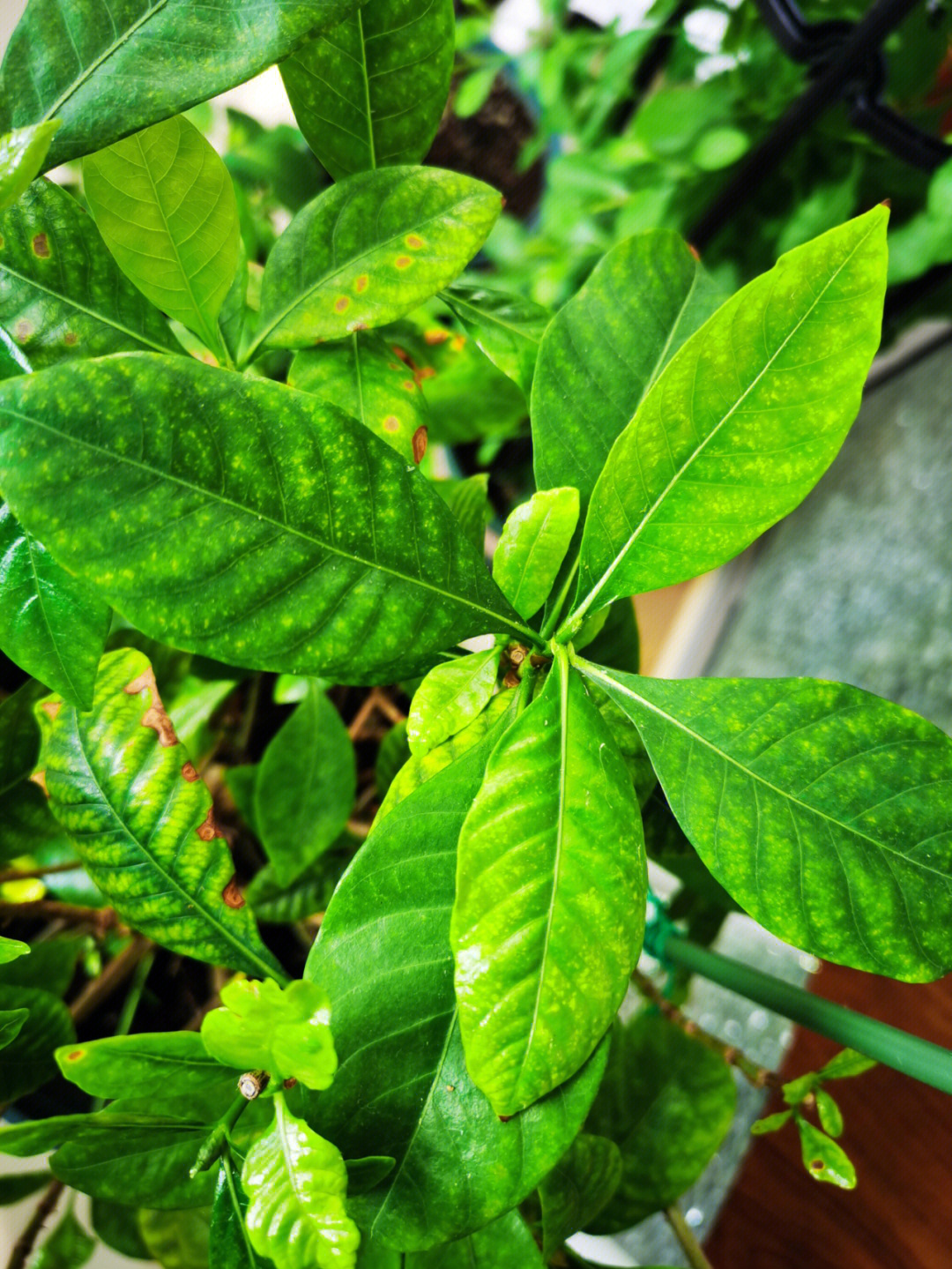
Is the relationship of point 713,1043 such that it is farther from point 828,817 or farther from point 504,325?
point 504,325

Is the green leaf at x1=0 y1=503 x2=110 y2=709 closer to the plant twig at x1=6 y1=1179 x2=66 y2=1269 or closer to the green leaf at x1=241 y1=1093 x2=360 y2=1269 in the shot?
the green leaf at x1=241 y1=1093 x2=360 y2=1269

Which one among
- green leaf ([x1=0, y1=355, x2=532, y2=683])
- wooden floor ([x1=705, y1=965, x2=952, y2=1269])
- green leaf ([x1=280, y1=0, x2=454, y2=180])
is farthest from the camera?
wooden floor ([x1=705, y1=965, x2=952, y2=1269])

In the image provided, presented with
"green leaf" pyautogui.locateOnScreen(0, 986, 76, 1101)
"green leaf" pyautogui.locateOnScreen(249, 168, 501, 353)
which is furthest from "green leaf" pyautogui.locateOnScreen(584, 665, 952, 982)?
"green leaf" pyautogui.locateOnScreen(0, 986, 76, 1101)

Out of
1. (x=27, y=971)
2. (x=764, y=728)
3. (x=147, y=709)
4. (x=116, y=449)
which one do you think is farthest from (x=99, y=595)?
(x=27, y=971)

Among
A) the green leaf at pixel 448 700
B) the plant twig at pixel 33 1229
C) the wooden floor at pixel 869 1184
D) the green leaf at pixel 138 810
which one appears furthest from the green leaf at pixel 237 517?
the wooden floor at pixel 869 1184

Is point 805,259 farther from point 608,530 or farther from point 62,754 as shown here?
point 62,754

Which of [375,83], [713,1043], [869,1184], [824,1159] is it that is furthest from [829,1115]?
[375,83]
